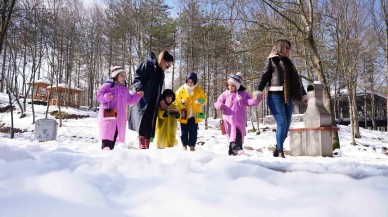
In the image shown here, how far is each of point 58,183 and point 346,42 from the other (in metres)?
13.1

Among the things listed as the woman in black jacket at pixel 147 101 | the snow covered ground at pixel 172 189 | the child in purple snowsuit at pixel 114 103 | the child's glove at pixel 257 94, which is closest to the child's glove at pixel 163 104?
the woman in black jacket at pixel 147 101

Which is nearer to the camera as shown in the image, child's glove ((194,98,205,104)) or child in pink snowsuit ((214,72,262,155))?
child in pink snowsuit ((214,72,262,155))

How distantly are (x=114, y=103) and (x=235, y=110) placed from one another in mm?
1893

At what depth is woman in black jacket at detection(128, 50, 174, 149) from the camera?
4.76m

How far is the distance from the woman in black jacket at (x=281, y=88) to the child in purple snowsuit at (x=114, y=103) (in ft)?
6.13

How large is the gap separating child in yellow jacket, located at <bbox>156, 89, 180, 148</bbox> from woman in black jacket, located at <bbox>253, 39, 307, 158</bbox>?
1414 mm

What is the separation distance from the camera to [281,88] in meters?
4.47

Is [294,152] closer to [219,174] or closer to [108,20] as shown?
[219,174]

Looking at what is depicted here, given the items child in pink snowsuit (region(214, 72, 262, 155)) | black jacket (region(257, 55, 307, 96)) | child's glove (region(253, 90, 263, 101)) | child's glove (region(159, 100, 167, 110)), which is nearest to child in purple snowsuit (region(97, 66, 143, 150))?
child's glove (region(159, 100, 167, 110))

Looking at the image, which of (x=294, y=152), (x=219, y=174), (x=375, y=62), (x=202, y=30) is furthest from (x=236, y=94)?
(x=375, y=62)

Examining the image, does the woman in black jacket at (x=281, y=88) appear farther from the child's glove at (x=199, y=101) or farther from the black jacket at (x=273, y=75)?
the child's glove at (x=199, y=101)

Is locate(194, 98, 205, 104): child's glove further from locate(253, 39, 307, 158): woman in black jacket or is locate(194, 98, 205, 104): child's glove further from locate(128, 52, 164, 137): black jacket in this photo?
locate(253, 39, 307, 158): woman in black jacket

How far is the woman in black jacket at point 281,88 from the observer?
442 centimetres

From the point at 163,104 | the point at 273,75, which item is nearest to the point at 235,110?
the point at 273,75
